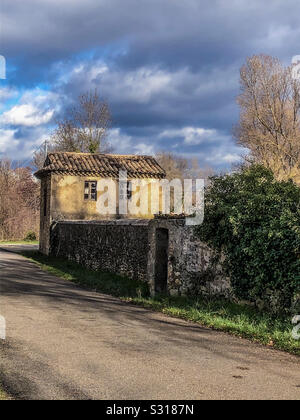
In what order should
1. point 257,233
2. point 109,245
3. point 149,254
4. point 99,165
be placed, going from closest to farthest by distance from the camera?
1. point 257,233
2. point 149,254
3. point 109,245
4. point 99,165

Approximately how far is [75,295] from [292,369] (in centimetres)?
815

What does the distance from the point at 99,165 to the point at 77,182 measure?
1.93 m

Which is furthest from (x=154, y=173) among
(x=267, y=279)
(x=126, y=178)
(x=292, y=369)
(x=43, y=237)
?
(x=292, y=369)

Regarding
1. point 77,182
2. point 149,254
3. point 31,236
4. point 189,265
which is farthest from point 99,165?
point 31,236

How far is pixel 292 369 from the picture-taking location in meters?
6.73

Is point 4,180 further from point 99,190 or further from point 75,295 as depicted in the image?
point 75,295

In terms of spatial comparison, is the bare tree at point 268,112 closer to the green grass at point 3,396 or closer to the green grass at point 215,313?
the green grass at point 215,313

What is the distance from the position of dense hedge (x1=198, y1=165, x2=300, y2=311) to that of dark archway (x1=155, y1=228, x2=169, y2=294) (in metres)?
2.15

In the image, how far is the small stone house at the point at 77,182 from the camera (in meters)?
28.9

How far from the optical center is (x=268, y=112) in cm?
3606

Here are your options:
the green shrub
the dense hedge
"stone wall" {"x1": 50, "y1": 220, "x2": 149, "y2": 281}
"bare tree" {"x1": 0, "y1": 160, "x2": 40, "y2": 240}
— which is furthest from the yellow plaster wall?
"bare tree" {"x1": 0, "y1": 160, "x2": 40, "y2": 240}

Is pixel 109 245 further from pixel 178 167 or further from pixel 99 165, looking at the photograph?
pixel 178 167

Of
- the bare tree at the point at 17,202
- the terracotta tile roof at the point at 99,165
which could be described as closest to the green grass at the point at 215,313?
the terracotta tile roof at the point at 99,165
